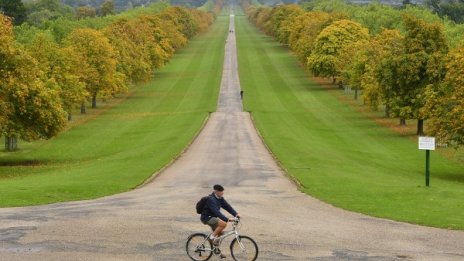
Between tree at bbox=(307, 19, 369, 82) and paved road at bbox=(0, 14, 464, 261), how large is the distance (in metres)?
86.1

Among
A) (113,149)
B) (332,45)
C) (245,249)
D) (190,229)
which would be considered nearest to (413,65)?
(113,149)

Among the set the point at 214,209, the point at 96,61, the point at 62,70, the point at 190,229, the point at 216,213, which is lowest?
the point at 190,229

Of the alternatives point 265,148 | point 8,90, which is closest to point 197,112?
point 265,148

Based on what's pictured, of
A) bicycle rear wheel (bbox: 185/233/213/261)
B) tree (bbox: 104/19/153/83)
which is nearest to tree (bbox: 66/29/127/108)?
tree (bbox: 104/19/153/83)

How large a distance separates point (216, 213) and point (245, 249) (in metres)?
1.50

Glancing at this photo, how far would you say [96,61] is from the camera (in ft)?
353

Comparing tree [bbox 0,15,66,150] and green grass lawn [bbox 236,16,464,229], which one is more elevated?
tree [bbox 0,15,66,150]

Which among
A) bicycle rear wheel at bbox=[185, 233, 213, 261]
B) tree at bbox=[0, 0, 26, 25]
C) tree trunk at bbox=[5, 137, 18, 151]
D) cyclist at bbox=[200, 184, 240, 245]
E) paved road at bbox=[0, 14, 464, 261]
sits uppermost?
tree at bbox=[0, 0, 26, 25]

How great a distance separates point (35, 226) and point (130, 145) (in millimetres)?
44097

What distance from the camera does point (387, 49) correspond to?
84.6 metres

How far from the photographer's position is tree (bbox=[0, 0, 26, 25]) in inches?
7214

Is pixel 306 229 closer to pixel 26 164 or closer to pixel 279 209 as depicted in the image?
pixel 279 209

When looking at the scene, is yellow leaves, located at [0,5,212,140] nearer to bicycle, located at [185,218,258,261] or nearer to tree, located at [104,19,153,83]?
tree, located at [104,19,153,83]

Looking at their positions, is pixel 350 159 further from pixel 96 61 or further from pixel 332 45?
pixel 332 45
